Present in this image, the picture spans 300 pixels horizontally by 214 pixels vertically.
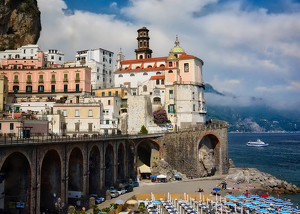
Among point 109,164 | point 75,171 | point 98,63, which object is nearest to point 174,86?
point 98,63

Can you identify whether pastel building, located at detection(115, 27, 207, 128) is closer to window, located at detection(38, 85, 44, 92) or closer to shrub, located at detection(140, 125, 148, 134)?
shrub, located at detection(140, 125, 148, 134)

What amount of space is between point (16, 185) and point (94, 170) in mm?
17119

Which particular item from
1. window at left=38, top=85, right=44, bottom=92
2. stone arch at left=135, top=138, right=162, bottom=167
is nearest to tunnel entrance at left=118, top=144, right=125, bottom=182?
stone arch at left=135, top=138, right=162, bottom=167

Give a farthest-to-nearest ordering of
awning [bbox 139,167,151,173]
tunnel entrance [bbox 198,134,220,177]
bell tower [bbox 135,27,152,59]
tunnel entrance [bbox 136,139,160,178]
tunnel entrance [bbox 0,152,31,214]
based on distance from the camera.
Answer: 1. bell tower [bbox 135,27,152,59]
2. tunnel entrance [bbox 198,134,220,177]
3. tunnel entrance [bbox 136,139,160,178]
4. awning [bbox 139,167,151,173]
5. tunnel entrance [bbox 0,152,31,214]

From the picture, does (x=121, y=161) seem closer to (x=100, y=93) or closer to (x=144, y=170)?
(x=144, y=170)

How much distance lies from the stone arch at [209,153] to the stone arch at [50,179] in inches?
1540

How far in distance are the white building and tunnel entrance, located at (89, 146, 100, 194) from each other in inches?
1674

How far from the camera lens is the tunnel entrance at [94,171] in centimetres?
5189

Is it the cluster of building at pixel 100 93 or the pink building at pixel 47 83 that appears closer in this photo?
the cluster of building at pixel 100 93

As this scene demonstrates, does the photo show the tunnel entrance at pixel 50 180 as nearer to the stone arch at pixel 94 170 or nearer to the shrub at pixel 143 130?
the stone arch at pixel 94 170

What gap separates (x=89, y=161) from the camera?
51.8m

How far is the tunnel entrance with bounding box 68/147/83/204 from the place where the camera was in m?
47.3

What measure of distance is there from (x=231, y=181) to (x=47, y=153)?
43629 mm

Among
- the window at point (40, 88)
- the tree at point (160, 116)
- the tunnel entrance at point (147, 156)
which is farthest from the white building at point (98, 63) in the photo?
the tunnel entrance at point (147, 156)
